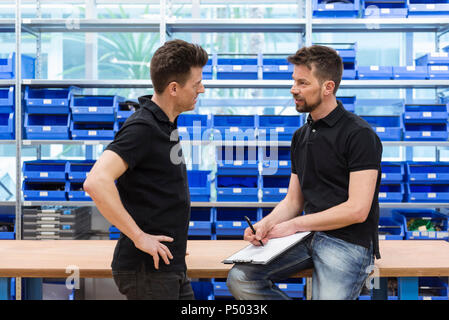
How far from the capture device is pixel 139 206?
1411 mm

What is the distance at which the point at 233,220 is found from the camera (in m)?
3.45

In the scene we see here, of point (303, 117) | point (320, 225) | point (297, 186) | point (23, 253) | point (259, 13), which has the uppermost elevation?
point (259, 13)

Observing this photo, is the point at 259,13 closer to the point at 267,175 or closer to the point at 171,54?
the point at 267,175

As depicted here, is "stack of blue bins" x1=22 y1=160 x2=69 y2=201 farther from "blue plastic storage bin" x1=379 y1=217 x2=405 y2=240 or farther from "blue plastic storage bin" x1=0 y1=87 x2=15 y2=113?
"blue plastic storage bin" x1=379 y1=217 x2=405 y2=240

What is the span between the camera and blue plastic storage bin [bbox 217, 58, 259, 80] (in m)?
3.27

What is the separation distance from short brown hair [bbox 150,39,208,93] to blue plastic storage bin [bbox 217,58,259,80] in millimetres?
1804

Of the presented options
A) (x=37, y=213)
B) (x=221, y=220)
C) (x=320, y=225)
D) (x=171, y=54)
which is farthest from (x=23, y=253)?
(x=221, y=220)

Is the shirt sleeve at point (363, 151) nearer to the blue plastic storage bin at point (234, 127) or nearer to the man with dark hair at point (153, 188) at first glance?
the man with dark hair at point (153, 188)

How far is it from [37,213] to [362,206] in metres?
2.47

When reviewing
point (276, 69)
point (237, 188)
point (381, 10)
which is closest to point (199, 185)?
point (237, 188)

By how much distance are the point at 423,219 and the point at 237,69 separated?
169cm

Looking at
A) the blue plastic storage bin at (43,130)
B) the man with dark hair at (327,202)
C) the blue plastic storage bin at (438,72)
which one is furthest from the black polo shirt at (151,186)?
the blue plastic storage bin at (438,72)

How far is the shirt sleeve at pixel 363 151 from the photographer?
5.30 feet

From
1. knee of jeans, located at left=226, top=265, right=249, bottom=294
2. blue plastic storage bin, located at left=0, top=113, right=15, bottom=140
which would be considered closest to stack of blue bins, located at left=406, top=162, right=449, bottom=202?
knee of jeans, located at left=226, top=265, right=249, bottom=294
